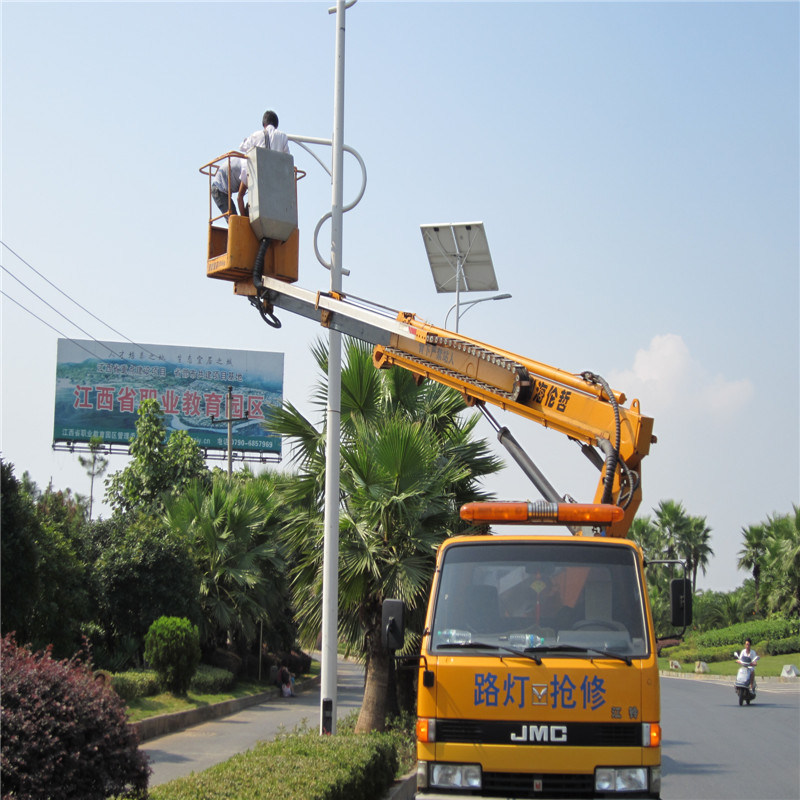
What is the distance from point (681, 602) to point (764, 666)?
3662 cm

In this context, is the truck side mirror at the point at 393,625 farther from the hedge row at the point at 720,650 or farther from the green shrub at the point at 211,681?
the hedge row at the point at 720,650

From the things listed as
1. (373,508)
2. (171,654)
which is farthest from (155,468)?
(373,508)

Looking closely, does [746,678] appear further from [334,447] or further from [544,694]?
[544,694]

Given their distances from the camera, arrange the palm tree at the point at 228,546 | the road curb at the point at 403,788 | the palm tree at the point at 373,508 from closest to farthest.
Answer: the road curb at the point at 403,788, the palm tree at the point at 373,508, the palm tree at the point at 228,546

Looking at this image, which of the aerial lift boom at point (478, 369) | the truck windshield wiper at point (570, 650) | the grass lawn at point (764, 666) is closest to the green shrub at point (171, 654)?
the aerial lift boom at point (478, 369)

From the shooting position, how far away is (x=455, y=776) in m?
6.72

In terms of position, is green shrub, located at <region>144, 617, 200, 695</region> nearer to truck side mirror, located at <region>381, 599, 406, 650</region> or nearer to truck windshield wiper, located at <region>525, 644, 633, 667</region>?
truck side mirror, located at <region>381, 599, 406, 650</region>

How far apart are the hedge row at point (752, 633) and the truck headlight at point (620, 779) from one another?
136 feet

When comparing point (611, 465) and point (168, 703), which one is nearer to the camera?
point (611, 465)

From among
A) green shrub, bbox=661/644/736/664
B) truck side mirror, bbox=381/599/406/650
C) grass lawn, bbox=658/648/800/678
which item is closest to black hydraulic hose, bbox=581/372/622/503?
truck side mirror, bbox=381/599/406/650

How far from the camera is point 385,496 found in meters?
12.9

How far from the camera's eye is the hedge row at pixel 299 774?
6496 millimetres

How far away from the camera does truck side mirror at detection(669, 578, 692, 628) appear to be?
305 inches

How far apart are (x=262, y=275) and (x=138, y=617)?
45.4 feet
